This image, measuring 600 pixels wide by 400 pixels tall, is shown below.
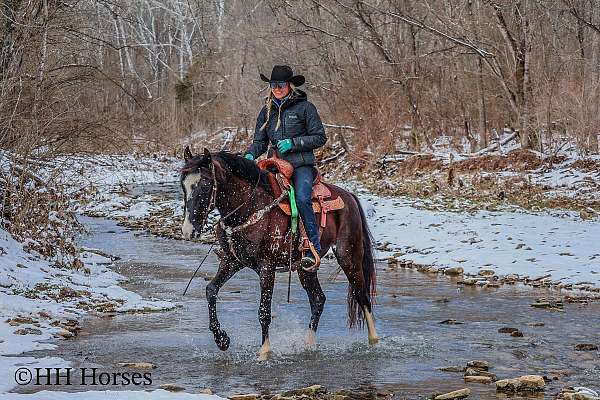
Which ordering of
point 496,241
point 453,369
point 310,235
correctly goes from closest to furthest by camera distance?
point 453,369 → point 310,235 → point 496,241

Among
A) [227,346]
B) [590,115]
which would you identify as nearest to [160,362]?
[227,346]

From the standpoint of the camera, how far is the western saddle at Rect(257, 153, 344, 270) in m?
8.67

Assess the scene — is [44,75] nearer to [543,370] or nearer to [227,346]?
[227,346]

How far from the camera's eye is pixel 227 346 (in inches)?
328

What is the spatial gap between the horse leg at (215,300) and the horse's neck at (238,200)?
18.7 inches

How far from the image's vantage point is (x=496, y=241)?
15883 mm

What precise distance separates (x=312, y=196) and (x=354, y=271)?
1079 millimetres

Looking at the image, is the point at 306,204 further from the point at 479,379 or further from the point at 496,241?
the point at 496,241

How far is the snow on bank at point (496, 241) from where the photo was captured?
14.0 metres

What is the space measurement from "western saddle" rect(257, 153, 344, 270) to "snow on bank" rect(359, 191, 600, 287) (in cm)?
551

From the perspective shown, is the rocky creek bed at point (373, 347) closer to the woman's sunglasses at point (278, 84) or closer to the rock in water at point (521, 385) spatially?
the rock in water at point (521, 385)

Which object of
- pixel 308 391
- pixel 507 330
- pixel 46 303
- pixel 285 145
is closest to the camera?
pixel 308 391

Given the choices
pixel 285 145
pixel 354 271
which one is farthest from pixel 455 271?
pixel 285 145

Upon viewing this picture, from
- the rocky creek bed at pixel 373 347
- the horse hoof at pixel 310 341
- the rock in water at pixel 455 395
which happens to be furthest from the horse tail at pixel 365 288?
the rock in water at pixel 455 395
